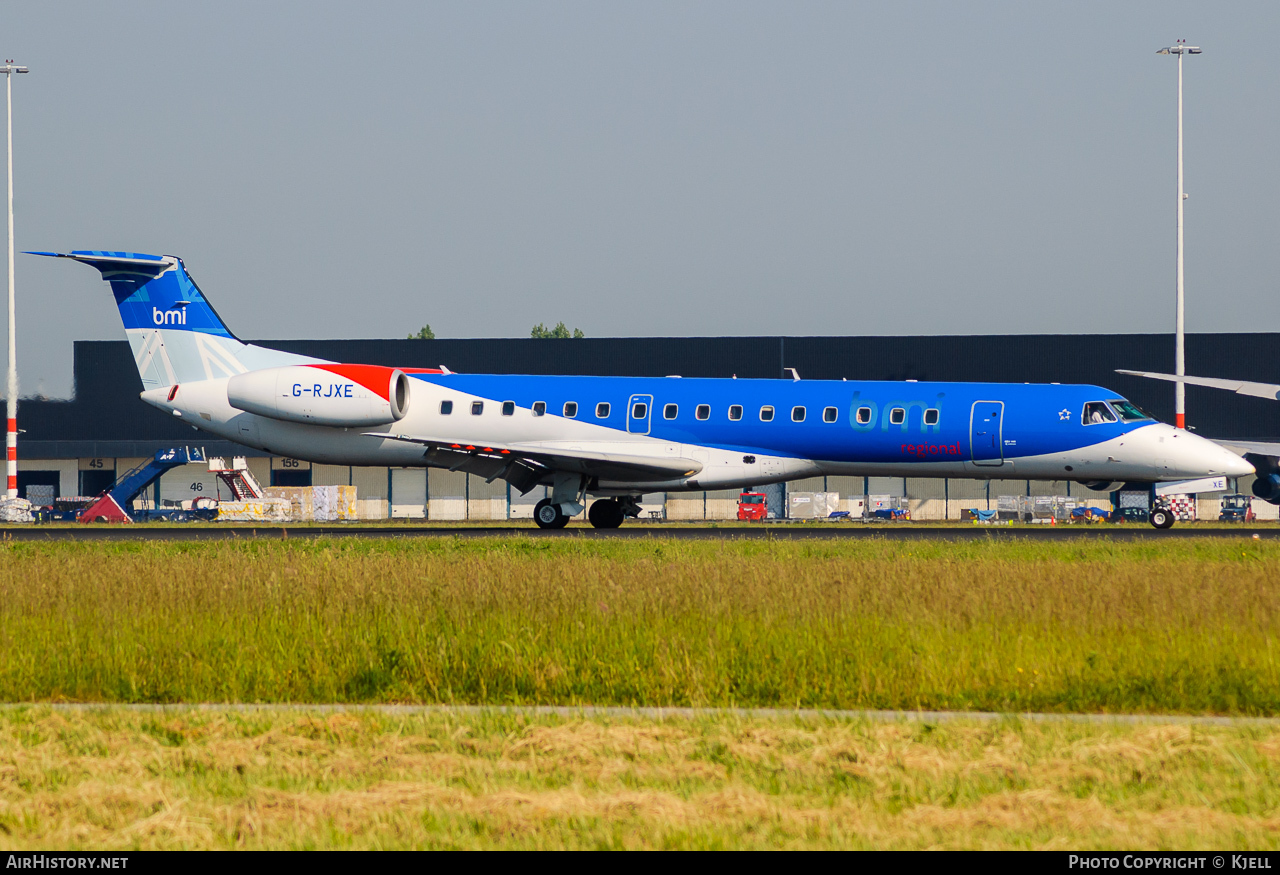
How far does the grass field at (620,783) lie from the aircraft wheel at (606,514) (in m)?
22.6

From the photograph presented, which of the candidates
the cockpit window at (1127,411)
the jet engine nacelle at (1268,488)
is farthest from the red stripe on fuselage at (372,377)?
the jet engine nacelle at (1268,488)

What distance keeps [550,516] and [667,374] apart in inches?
1092

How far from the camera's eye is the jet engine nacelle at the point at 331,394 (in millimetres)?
29906

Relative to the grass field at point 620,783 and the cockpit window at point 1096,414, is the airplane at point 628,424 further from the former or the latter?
the grass field at point 620,783

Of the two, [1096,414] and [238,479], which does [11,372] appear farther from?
[1096,414]

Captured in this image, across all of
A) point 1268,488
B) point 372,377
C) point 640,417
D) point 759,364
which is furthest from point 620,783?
point 759,364

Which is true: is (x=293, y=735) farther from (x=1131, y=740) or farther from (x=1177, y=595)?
(x=1177, y=595)

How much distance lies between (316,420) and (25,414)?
35.6m

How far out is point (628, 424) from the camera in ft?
96.3

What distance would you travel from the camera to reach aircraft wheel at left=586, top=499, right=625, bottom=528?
1229 inches

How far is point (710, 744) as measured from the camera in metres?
7.64

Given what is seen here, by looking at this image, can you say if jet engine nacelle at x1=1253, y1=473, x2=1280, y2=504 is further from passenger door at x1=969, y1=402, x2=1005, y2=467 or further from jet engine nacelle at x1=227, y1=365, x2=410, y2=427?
jet engine nacelle at x1=227, y1=365, x2=410, y2=427

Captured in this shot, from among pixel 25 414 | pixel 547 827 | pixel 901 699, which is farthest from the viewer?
pixel 25 414
